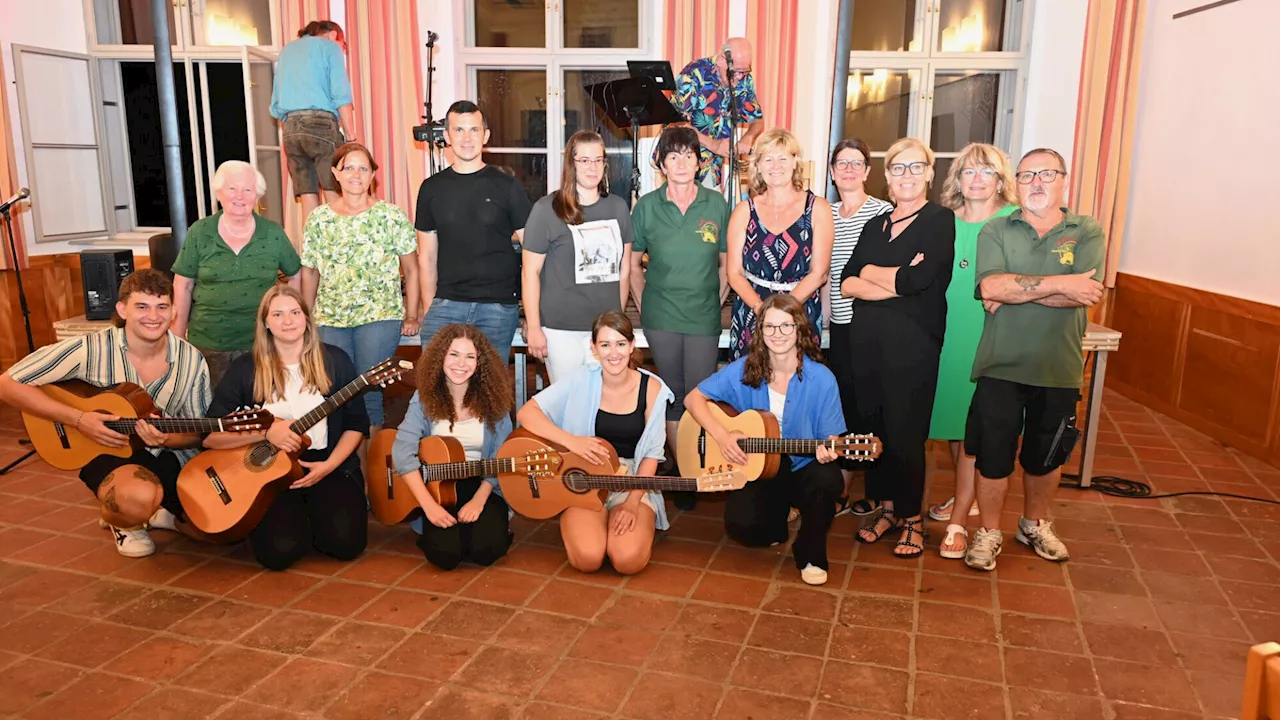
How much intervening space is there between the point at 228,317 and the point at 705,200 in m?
1.97

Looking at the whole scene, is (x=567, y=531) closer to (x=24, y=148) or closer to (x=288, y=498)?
(x=288, y=498)

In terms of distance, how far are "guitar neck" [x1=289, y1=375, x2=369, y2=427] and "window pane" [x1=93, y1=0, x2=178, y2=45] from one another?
15.7ft

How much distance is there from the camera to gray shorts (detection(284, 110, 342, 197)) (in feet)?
17.8

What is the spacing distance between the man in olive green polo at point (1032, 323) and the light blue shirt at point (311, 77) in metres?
4.04

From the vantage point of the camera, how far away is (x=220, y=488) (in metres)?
3.06

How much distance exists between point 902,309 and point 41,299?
567 centimetres

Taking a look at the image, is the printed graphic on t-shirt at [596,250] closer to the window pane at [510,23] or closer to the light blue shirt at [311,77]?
the light blue shirt at [311,77]

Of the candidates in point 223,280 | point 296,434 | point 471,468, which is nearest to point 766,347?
point 471,468

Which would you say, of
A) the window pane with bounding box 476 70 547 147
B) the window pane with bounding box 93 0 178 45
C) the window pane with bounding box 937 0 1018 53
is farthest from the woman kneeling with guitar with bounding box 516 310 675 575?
the window pane with bounding box 93 0 178 45

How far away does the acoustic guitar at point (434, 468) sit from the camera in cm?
311

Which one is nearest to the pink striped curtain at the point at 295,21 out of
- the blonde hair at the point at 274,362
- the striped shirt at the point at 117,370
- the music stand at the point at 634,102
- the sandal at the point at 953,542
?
the music stand at the point at 634,102

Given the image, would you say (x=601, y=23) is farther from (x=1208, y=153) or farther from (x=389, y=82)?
(x=1208, y=153)

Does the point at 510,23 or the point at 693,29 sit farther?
the point at 510,23

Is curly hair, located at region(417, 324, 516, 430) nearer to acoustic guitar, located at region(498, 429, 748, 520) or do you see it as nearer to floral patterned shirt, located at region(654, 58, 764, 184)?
acoustic guitar, located at region(498, 429, 748, 520)
